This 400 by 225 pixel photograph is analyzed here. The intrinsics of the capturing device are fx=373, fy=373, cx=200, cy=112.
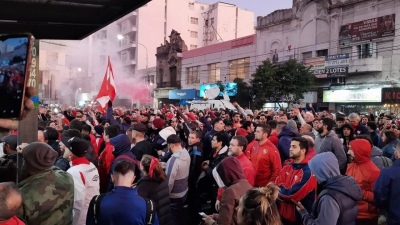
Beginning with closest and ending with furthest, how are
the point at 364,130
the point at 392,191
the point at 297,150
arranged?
the point at 392,191, the point at 297,150, the point at 364,130

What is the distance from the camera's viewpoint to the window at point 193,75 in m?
45.3

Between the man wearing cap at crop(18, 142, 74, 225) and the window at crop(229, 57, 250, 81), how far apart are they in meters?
34.4

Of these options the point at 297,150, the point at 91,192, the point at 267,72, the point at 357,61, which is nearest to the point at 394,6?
the point at 357,61

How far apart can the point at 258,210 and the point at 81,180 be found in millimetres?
2319

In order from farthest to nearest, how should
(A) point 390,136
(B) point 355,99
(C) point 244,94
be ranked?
(C) point 244,94
(B) point 355,99
(A) point 390,136

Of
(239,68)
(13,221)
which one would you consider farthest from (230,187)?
(239,68)

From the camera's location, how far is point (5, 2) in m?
3.28

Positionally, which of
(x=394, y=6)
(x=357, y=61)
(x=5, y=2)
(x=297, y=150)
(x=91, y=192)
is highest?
(x=394, y=6)

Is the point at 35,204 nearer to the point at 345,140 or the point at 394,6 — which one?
the point at 345,140

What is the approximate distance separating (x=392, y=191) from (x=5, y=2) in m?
4.29

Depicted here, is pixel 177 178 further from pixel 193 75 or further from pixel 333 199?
pixel 193 75

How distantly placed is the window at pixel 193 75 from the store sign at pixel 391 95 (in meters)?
24.8

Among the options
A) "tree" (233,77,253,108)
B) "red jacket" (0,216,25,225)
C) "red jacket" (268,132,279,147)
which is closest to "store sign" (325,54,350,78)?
"tree" (233,77,253,108)

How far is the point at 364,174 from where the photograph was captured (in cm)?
Answer: 468
